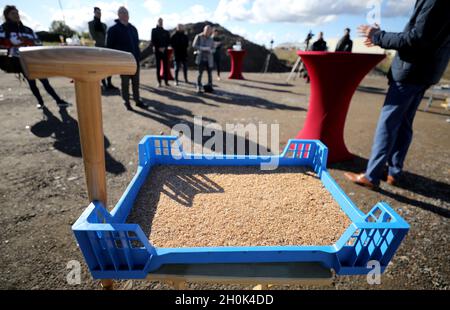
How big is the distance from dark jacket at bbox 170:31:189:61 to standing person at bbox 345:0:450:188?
21.1 feet

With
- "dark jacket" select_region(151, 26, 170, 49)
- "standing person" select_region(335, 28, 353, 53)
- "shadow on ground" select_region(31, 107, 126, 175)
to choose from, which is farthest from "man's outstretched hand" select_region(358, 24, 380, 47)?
"standing person" select_region(335, 28, 353, 53)

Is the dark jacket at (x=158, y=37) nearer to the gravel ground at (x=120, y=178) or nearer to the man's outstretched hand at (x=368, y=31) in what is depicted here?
the gravel ground at (x=120, y=178)

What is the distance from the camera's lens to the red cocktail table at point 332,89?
2865 millimetres

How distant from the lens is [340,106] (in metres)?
3.29

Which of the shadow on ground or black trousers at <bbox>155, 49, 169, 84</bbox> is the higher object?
black trousers at <bbox>155, 49, 169, 84</bbox>

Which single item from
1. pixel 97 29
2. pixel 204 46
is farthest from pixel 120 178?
pixel 97 29

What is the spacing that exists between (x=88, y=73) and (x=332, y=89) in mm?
3050

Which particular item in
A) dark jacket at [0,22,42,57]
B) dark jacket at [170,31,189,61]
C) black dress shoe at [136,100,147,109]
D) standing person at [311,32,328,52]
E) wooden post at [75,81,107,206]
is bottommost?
black dress shoe at [136,100,147,109]

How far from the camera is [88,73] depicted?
0.80m

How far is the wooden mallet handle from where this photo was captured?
698mm

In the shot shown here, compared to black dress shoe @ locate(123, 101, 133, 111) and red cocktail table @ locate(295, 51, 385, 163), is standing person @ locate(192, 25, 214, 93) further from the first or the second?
red cocktail table @ locate(295, 51, 385, 163)

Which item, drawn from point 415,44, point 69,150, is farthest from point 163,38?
point 415,44
